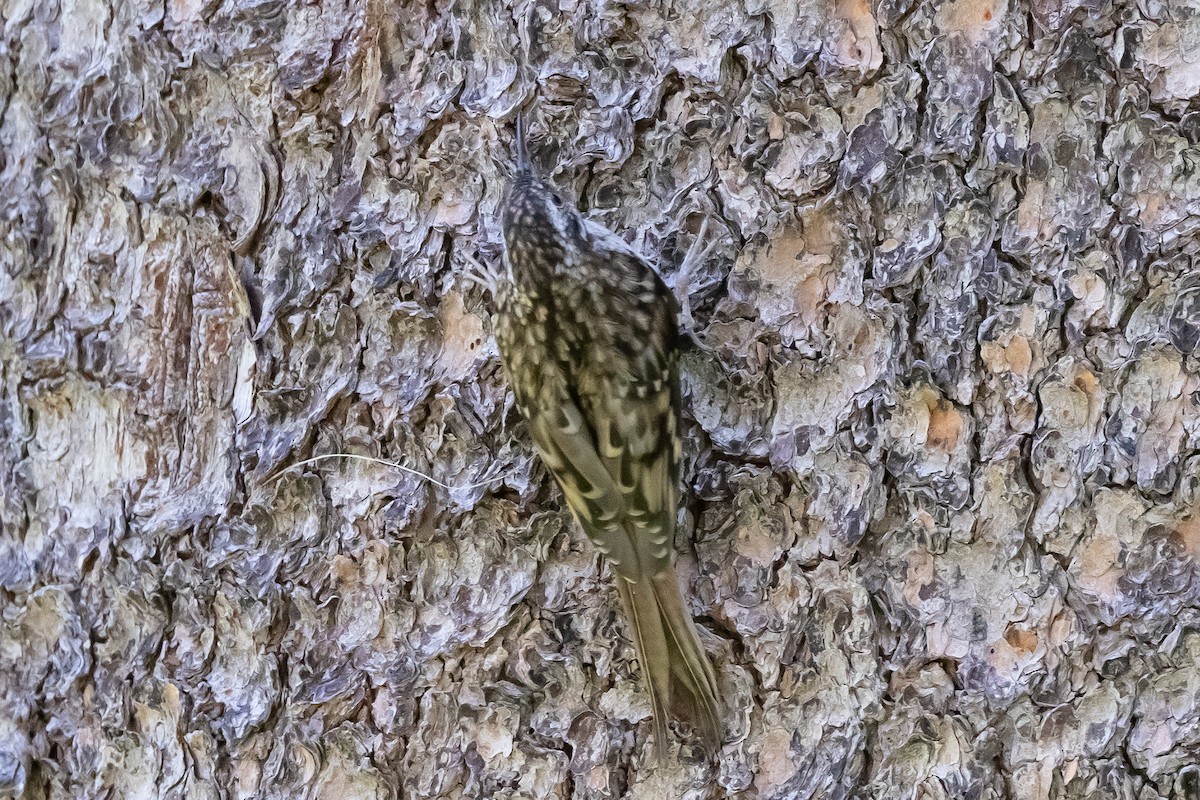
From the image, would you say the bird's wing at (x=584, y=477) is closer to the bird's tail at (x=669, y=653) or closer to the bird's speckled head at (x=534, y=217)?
the bird's tail at (x=669, y=653)

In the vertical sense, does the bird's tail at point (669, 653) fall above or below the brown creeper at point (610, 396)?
below

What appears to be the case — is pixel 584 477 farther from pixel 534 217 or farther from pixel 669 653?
pixel 534 217

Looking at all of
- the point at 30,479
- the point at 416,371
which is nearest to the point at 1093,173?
the point at 416,371

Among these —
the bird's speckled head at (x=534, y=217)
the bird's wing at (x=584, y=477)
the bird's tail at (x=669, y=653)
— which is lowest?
the bird's tail at (x=669, y=653)

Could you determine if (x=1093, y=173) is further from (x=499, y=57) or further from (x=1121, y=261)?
(x=499, y=57)

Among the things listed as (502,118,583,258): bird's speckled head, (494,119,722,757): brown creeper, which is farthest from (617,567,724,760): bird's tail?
(502,118,583,258): bird's speckled head

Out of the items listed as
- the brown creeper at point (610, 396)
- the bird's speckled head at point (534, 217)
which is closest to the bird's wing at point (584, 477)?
the brown creeper at point (610, 396)

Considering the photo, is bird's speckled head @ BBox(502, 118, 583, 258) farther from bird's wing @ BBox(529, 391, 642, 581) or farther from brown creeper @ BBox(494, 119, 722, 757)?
bird's wing @ BBox(529, 391, 642, 581)

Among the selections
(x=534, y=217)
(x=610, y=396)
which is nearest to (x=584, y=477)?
(x=610, y=396)
